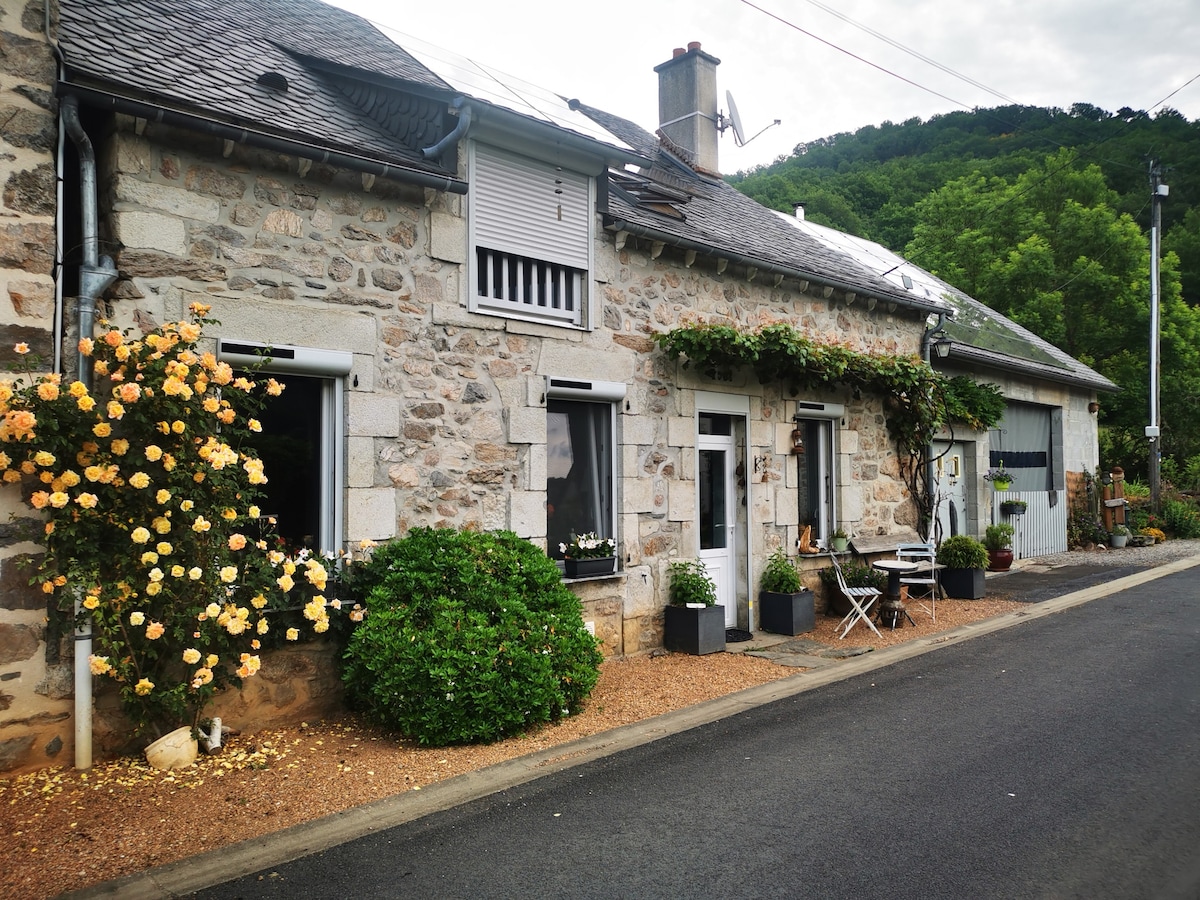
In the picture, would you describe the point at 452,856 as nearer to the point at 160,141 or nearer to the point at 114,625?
the point at 114,625

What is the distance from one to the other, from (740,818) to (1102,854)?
1.54 metres

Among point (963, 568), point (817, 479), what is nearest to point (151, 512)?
point (817, 479)

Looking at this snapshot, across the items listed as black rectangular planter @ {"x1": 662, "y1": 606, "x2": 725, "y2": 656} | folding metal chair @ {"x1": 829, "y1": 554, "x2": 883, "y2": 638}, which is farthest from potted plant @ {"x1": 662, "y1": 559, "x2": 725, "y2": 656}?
folding metal chair @ {"x1": 829, "y1": 554, "x2": 883, "y2": 638}

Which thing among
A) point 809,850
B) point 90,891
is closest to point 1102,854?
point 809,850

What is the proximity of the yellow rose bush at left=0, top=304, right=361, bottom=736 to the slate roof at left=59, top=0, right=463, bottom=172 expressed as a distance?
152cm

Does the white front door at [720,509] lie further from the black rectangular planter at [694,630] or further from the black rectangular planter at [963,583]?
the black rectangular planter at [963,583]

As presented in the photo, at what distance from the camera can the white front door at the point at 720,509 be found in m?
8.92

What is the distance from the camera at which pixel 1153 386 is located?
64.3 ft

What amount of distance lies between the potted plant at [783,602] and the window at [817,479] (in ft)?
3.66

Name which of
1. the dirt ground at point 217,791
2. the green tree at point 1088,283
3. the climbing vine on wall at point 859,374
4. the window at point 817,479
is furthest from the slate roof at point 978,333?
the dirt ground at point 217,791

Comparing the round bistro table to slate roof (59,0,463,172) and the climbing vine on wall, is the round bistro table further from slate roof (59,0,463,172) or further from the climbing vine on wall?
slate roof (59,0,463,172)

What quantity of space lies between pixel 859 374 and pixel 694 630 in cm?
384

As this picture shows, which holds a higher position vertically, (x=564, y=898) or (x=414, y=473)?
(x=414, y=473)

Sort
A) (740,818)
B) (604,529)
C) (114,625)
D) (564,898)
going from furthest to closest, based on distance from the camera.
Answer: (604,529) → (114,625) → (740,818) → (564,898)
